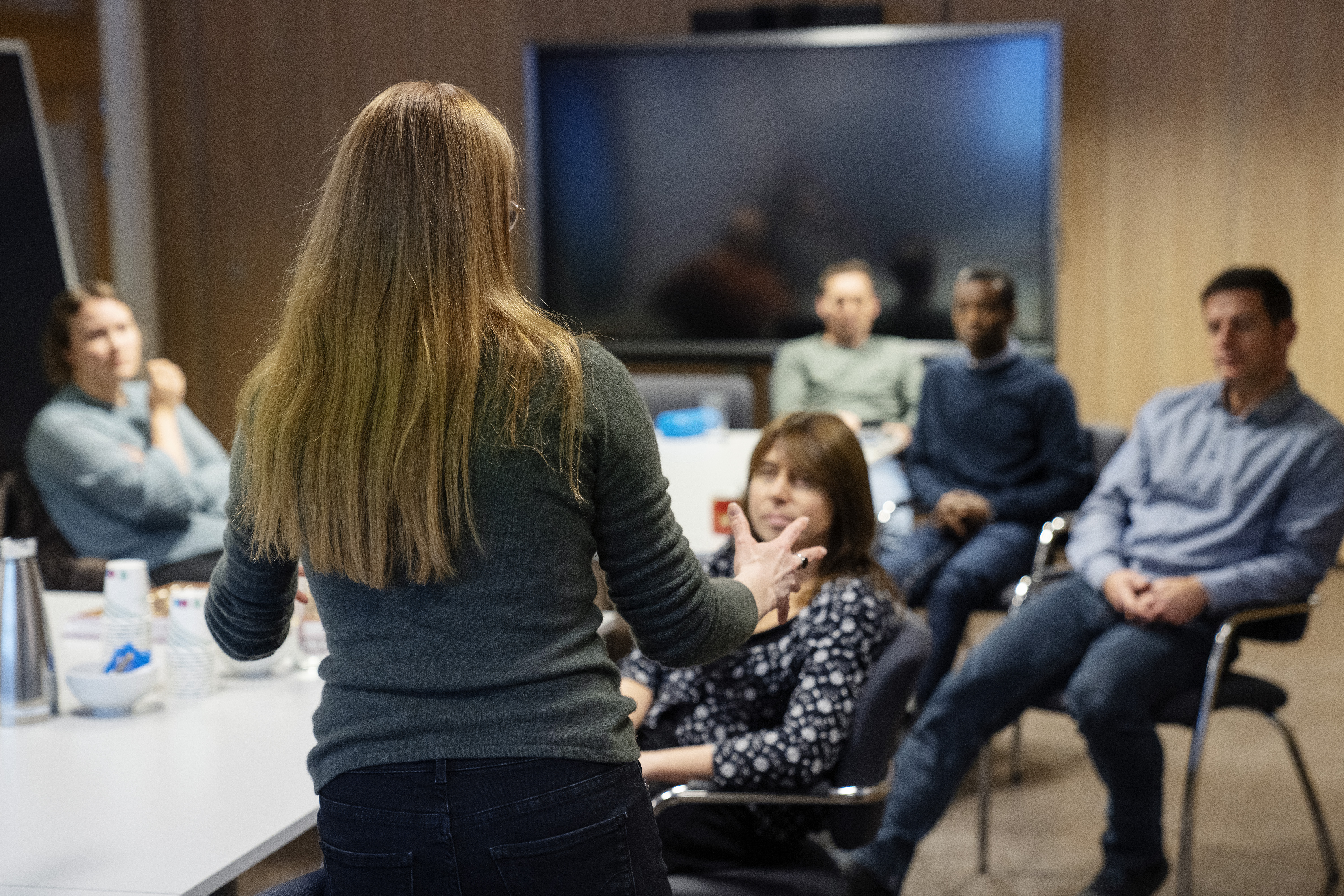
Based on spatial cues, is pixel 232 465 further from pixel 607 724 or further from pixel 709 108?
pixel 709 108

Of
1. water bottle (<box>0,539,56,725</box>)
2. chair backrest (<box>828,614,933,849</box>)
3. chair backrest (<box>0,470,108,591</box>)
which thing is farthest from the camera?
chair backrest (<box>0,470,108,591</box>)

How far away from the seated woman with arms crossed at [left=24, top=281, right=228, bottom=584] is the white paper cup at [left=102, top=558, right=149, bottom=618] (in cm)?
153

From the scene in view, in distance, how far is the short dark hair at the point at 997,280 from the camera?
12.9ft

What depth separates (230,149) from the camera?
704 centimetres

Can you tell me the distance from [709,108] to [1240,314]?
369 centimetres

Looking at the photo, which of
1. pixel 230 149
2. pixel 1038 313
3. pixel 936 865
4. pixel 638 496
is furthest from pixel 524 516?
pixel 230 149

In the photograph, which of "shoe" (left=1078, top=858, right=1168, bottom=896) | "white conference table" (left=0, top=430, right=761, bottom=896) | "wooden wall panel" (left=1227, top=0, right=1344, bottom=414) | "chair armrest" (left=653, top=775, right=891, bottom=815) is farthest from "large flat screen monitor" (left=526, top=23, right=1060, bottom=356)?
"white conference table" (left=0, top=430, right=761, bottom=896)

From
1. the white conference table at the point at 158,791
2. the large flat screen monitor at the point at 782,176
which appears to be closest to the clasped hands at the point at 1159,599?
the white conference table at the point at 158,791

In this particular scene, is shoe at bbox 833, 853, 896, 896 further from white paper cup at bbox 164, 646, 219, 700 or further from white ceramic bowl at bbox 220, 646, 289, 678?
white paper cup at bbox 164, 646, 219, 700

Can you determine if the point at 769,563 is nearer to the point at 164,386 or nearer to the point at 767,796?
the point at 767,796

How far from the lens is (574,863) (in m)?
1.18

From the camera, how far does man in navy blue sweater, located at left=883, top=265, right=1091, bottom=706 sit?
11.4 feet

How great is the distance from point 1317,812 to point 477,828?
90.8 inches

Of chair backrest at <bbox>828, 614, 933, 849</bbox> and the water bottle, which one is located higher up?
the water bottle
